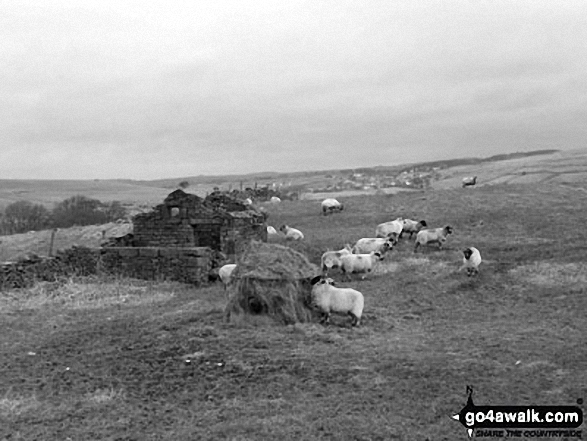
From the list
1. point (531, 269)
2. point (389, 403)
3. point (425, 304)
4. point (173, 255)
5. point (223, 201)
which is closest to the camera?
point (389, 403)

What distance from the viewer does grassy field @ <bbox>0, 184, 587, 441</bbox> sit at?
7.84m

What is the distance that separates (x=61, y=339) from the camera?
488 inches

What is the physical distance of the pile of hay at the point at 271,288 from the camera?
12672 mm

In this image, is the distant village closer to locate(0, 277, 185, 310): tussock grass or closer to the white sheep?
the white sheep

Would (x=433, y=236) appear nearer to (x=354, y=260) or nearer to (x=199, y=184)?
(x=354, y=260)

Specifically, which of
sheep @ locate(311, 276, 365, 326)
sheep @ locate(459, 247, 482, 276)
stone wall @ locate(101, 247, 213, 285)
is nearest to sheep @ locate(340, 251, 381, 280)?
sheep @ locate(459, 247, 482, 276)

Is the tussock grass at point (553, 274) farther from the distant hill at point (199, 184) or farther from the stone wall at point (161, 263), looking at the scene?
the distant hill at point (199, 184)

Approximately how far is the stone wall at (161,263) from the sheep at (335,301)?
7457 mm

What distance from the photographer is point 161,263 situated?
66.3 feet

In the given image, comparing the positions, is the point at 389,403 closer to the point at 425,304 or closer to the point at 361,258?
the point at 425,304

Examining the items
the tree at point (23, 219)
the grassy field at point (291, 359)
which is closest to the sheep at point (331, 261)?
the grassy field at point (291, 359)

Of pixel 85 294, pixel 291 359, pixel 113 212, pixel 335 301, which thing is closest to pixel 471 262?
pixel 335 301

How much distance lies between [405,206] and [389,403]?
2769 cm

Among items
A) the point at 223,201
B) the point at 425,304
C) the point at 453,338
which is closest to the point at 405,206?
the point at 223,201
